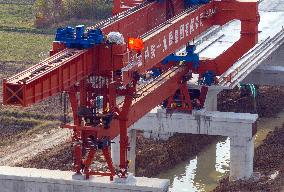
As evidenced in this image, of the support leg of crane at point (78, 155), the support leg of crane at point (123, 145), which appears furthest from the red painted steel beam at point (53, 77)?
the support leg of crane at point (78, 155)

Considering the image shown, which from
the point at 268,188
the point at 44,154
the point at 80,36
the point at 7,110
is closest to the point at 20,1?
the point at 7,110

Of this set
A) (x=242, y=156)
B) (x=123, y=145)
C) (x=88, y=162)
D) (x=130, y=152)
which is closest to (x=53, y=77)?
(x=88, y=162)

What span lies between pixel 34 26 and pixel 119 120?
4733 cm

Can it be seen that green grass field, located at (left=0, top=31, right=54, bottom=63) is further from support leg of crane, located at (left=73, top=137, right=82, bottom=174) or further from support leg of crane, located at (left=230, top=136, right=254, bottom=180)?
support leg of crane, located at (left=73, top=137, right=82, bottom=174)

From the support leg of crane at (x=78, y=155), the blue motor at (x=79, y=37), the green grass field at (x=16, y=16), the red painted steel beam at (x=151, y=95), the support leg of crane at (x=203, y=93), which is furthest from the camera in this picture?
the green grass field at (x=16, y=16)

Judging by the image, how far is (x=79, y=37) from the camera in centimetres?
2558

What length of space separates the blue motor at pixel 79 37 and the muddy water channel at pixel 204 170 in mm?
12284

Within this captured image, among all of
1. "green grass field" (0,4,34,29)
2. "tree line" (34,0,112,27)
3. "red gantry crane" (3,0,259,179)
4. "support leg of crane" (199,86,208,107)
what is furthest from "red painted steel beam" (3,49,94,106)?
"tree line" (34,0,112,27)

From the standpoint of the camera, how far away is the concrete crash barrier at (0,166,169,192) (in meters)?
26.7

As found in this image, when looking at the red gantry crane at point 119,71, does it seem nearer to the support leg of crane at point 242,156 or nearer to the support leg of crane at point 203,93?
the support leg of crane at point 203,93

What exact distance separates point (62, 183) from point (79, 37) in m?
5.28

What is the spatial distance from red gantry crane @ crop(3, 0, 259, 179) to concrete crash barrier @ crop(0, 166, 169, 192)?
1.25 feet

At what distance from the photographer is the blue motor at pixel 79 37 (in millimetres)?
25531

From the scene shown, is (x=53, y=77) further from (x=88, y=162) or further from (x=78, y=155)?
(x=88, y=162)
